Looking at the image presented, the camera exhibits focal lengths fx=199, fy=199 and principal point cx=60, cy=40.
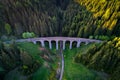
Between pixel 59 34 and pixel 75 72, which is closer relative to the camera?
pixel 75 72

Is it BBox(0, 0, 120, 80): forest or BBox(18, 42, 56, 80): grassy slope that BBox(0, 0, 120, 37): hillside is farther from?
BBox(18, 42, 56, 80): grassy slope

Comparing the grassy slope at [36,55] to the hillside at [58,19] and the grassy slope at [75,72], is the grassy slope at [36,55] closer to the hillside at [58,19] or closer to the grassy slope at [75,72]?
the grassy slope at [75,72]

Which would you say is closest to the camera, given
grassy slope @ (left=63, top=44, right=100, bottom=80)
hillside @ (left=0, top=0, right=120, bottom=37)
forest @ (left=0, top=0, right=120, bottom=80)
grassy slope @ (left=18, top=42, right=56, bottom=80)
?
grassy slope @ (left=18, top=42, right=56, bottom=80)

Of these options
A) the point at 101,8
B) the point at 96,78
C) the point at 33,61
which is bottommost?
the point at 96,78

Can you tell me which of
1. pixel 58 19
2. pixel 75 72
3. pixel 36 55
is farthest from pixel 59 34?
pixel 75 72

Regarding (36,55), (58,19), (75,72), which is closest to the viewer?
(75,72)

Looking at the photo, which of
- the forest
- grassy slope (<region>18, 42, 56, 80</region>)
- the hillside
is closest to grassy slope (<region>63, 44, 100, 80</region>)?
the forest

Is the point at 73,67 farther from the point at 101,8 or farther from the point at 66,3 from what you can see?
the point at 66,3

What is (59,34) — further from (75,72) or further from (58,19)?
(75,72)

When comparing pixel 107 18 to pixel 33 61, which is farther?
pixel 107 18

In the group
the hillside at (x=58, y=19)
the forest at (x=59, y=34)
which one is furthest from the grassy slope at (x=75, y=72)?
the hillside at (x=58, y=19)

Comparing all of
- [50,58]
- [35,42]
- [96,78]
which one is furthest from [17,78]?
[96,78]
